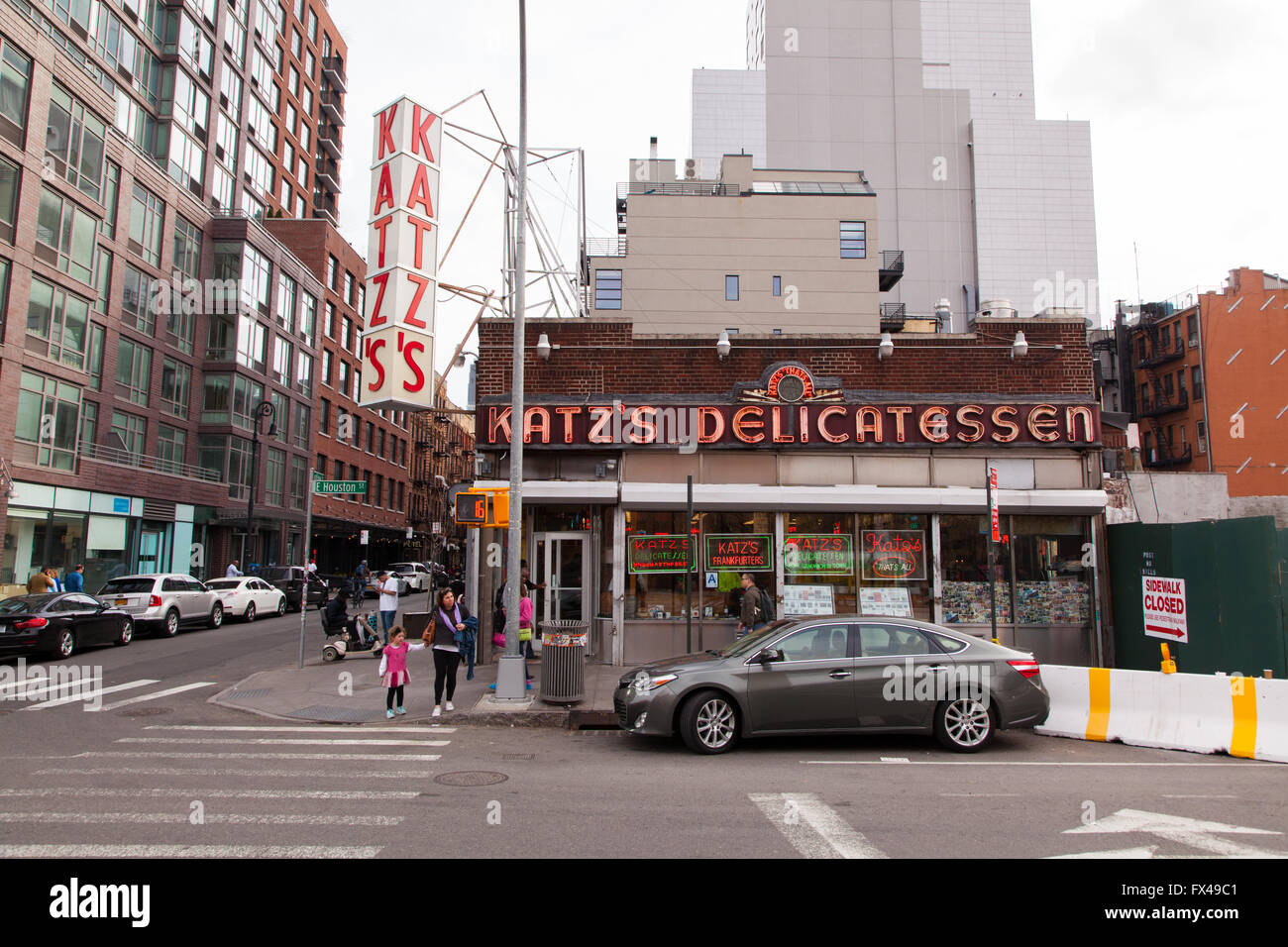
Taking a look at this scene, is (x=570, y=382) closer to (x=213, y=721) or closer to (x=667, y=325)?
(x=213, y=721)

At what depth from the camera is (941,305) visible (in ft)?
67.0

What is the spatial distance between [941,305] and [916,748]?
13.8 metres

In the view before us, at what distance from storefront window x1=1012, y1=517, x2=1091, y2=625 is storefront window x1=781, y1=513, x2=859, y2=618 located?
3.13m

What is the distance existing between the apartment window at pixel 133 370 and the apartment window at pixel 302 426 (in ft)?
39.3

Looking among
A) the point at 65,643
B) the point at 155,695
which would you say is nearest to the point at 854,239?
the point at 65,643

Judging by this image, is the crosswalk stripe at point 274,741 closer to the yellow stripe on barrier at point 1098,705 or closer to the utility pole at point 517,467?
the utility pole at point 517,467

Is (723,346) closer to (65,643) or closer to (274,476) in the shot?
(65,643)

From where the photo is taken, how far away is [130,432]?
33469 mm

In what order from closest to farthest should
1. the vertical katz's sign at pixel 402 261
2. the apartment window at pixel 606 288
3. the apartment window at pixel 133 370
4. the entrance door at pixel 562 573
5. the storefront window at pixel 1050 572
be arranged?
the storefront window at pixel 1050 572
the entrance door at pixel 562 573
the vertical katz's sign at pixel 402 261
the apartment window at pixel 133 370
the apartment window at pixel 606 288

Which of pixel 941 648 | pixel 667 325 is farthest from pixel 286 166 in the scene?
pixel 941 648

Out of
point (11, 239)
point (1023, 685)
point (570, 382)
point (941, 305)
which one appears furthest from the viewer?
point (11, 239)

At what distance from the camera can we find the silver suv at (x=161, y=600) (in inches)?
824

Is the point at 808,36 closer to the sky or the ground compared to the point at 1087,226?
closer to the sky

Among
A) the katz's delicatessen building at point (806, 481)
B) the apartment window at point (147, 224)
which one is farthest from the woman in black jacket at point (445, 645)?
the apartment window at point (147, 224)
